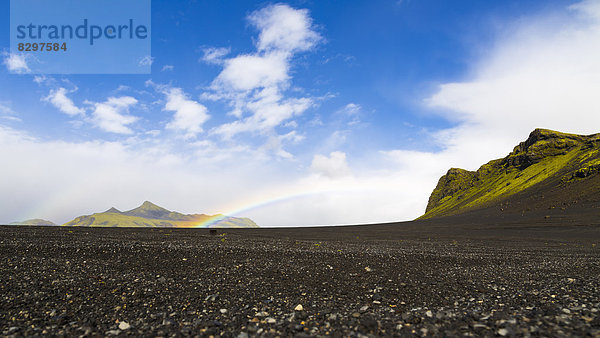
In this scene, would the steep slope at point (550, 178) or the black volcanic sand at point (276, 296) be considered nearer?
the black volcanic sand at point (276, 296)

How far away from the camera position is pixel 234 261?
16.7 meters

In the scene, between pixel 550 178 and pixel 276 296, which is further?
pixel 550 178

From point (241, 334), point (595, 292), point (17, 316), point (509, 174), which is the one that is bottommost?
point (595, 292)

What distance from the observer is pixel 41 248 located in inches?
687

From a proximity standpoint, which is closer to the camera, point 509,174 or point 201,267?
point 201,267

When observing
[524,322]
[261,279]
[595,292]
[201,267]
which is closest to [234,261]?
[201,267]

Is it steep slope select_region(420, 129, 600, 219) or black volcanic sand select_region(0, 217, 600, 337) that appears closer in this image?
black volcanic sand select_region(0, 217, 600, 337)

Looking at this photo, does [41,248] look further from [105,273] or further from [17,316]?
[17,316]

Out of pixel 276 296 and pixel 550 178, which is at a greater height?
pixel 550 178

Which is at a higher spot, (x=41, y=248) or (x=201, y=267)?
(x=41, y=248)

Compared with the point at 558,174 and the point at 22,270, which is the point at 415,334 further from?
the point at 558,174

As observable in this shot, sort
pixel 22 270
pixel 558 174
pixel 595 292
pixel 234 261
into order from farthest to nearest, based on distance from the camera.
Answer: pixel 558 174, pixel 234 261, pixel 22 270, pixel 595 292

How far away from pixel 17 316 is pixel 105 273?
4.32 metres

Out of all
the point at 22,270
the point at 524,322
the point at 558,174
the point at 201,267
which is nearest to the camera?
the point at 524,322
